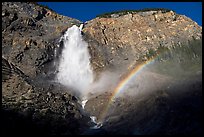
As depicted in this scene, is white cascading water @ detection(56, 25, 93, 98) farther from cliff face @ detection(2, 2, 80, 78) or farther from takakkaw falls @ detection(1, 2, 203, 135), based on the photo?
cliff face @ detection(2, 2, 80, 78)

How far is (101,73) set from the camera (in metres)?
58.0

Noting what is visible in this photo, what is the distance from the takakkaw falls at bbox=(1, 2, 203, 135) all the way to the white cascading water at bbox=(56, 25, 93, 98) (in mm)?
165

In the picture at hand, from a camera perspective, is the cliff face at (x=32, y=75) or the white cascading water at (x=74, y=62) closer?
the cliff face at (x=32, y=75)

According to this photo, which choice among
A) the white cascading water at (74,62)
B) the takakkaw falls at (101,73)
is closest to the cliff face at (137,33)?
the takakkaw falls at (101,73)

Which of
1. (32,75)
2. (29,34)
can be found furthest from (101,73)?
(29,34)

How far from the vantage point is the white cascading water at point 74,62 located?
191 ft

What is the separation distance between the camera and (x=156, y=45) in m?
62.7

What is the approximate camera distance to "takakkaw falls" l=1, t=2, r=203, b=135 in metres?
36.2

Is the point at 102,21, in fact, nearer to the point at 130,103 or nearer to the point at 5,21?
the point at 5,21

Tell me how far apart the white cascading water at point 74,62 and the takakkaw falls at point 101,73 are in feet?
0.54

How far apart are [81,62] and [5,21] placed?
13470 mm

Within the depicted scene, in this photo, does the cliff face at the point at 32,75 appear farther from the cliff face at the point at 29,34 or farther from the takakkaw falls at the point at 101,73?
the takakkaw falls at the point at 101,73

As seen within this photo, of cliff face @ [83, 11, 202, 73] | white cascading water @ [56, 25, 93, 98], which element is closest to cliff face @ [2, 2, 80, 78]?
white cascading water @ [56, 25, 93, 98]

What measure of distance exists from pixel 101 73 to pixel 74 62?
24.0 feet
